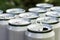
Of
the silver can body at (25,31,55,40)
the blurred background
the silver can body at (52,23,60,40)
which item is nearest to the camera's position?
the silver can body at (25,31,55,40)

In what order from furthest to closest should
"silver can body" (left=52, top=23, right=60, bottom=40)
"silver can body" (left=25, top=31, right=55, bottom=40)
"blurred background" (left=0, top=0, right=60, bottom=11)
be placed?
"blurred background" (left=0, top=0, right=60, bottom=11) → "silver can body" (left=52, top=23, right=60, bottom=40) → "silver can body" (left=25, top=31, right=55, bottom=40)

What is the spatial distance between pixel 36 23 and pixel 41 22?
0.04 m

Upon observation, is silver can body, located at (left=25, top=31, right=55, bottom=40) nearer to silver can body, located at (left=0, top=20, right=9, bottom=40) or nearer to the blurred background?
silver can body, located at (left=0, top=20, right=9, bottom=40)

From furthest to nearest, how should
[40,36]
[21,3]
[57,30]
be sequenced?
[21,3] < [57,30] < [40,36]

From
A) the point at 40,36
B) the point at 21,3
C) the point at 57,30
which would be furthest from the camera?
the point at 21,3

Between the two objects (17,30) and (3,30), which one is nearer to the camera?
(17,30)

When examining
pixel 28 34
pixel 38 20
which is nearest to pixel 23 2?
pixel 38 20

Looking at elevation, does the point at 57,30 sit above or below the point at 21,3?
below

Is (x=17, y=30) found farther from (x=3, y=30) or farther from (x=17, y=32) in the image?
(x=3, y=30)

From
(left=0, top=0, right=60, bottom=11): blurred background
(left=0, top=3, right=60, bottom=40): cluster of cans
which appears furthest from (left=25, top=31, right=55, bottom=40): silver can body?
(left=0, top=0, right=60, bottom=11): blurred background

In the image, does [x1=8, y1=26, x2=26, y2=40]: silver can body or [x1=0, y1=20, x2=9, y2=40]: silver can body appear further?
[x1=0, y1=20, x2=9, y2=40]: silver can body

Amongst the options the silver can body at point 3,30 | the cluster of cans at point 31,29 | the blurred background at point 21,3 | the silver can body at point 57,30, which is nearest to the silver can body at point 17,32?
the cluster of cans at point 31,29

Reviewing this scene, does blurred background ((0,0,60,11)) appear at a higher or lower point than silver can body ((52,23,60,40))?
higher

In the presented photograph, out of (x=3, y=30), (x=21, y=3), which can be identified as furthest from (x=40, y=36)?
(x=21, y=3)
